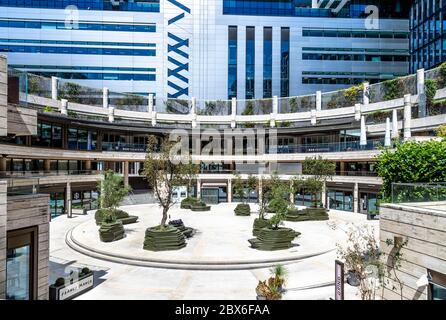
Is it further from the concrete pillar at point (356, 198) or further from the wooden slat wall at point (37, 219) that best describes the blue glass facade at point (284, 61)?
the wooden slat wall at point (37, 219)

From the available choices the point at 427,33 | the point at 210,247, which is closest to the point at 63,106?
the point at 210,247

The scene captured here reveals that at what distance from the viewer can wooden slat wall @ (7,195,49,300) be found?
9.16 m

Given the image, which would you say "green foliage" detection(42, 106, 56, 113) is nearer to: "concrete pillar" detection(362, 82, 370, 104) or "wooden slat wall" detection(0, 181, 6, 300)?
"wooden slat wall" detection(0, 181, 6, 300)

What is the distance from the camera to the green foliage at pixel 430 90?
110ft

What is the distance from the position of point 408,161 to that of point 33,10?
66781 millimetres

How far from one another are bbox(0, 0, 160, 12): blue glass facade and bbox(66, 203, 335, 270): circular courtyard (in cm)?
4652

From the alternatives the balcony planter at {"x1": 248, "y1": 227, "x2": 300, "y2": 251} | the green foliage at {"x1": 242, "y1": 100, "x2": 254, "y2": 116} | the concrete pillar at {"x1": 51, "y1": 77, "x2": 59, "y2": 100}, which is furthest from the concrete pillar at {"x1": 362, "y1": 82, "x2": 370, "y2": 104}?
the concrete pillar at {"x1": 51, "y1": 77, "x2": 59, "y2": 100}

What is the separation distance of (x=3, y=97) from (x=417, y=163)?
1582cm

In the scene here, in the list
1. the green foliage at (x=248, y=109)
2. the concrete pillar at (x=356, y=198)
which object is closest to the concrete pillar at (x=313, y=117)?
the green foliage at (x=248, y=109)

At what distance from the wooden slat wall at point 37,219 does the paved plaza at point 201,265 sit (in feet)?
9.56

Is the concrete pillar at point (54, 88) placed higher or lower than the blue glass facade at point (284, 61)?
lower
